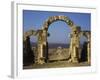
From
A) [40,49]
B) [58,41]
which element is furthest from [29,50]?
[58,41]

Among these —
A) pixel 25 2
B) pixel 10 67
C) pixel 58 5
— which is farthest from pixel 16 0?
pixel 10 67

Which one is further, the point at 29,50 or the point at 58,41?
the point at 58,41

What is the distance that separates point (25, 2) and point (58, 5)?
305 mm

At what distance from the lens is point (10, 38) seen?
2.00 meters

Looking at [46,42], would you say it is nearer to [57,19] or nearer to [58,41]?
[58,41]

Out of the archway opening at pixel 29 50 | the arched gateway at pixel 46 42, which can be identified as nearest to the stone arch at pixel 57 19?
the arched gateway at pixel 46 42

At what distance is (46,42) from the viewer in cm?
215

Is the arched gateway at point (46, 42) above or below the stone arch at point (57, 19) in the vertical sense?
below

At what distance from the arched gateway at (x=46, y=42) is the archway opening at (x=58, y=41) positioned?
0.03 meters

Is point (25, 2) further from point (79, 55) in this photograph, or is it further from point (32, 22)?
point (79, 55)

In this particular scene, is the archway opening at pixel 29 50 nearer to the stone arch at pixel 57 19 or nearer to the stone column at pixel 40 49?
the stone column at pixel 40 49

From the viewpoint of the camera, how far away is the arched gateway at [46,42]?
2.12 meters

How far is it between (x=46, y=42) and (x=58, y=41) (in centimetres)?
11

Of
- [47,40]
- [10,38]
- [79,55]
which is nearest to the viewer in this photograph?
[10,38]
